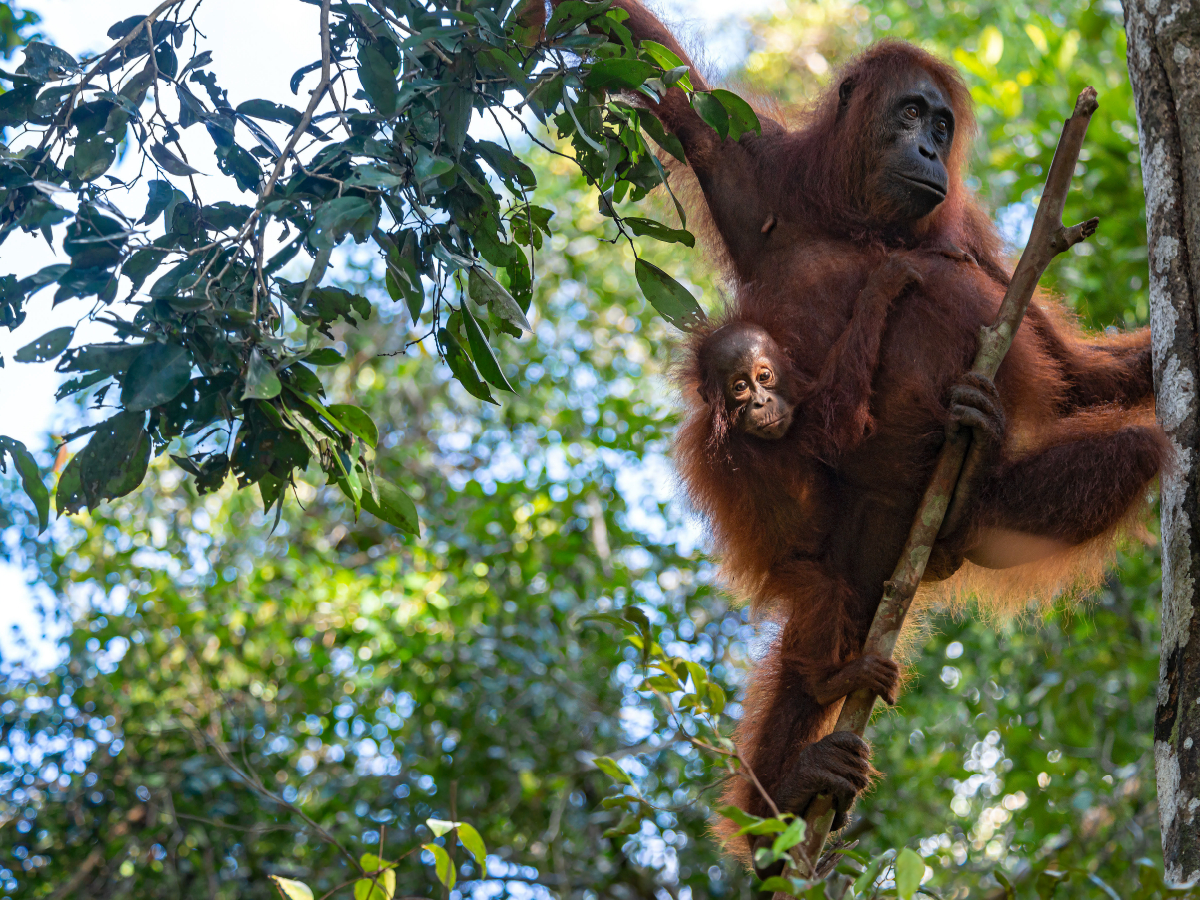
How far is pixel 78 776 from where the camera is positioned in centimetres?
527

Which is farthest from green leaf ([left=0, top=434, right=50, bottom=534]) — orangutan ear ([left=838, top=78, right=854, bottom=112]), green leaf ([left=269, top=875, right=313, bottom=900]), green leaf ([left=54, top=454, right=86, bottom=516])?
orangutan ear ([left=838, top=78, right=854, bottom=112])

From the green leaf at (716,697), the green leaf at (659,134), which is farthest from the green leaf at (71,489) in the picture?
the green leaf at (659,134)

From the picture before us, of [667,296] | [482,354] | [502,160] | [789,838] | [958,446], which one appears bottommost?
[789,838]

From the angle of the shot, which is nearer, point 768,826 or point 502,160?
point 768,826

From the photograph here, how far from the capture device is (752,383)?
2.53m

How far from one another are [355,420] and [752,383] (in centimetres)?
100

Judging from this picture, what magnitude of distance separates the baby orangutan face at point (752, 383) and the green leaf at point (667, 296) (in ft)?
0.65

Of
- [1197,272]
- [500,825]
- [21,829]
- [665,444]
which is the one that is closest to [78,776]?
[21,829]

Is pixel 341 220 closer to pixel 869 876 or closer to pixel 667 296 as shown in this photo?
pixel 667 296

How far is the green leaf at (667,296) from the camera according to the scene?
238cm

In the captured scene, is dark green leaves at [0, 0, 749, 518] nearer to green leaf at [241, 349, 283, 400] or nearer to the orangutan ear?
green leaf at [241, 349, 283, 400]

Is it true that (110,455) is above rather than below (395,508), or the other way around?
above

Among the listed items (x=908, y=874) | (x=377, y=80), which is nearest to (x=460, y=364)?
(x=377, y=80)

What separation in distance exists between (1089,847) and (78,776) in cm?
502
